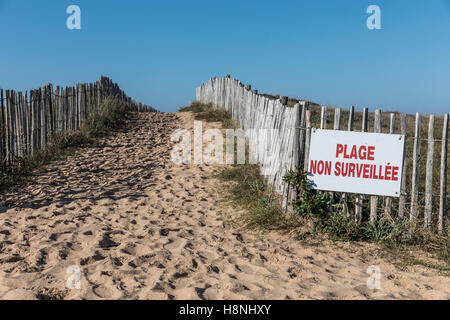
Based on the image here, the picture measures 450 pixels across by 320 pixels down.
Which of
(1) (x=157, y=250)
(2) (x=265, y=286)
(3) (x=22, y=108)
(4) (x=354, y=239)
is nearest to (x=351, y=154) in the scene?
(4) (x=354, y=239)

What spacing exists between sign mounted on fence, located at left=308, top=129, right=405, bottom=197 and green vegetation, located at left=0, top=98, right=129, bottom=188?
5077 mm

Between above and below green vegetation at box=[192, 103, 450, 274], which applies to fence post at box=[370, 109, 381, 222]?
above

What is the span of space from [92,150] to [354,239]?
6721mm

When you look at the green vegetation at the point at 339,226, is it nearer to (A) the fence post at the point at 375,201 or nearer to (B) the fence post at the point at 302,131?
(A) the fence post at the point at 375,201

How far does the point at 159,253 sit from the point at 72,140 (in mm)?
6529

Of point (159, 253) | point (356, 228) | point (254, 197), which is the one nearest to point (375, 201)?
point (356, 228)

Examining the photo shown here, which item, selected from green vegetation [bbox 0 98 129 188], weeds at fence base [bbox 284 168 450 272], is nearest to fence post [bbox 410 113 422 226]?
weeds at fence base [bbox 284 168 450 272]

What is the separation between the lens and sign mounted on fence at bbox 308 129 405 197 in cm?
473

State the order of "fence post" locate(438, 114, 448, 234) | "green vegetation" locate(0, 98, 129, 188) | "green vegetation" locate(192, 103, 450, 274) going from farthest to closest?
"green vegetation" locate(0, 98, 129, 188), "fence post" locate(438, 114, 448, 234), "green vegetation" locate(192, 103, 450, 274)

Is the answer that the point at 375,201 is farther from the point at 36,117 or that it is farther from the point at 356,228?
the point at 36,117

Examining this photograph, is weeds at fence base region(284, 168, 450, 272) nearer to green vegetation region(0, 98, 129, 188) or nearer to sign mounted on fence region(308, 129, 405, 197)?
sign mounted on fence region(308, 129, 405, 197)

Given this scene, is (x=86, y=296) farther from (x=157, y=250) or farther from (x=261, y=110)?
(x=261, y=110)

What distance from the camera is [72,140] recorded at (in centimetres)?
973

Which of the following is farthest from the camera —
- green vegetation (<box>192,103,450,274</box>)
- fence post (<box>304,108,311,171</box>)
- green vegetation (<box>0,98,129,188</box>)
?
green vegetation (<box>0,98,129,188</box>)
